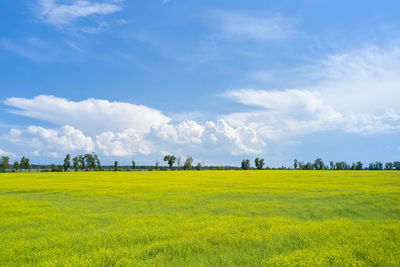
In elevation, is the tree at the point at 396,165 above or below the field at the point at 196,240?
below

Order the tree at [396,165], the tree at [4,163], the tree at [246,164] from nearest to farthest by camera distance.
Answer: the tree at [4,163] → the tree at [246,164] → the tree at [396,165]

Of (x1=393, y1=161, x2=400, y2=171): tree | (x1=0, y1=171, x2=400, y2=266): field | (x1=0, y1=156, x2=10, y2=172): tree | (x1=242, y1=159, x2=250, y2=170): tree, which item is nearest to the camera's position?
(x1=0, y1=171, x2=400, y2=266): field

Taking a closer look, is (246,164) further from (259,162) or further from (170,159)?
(170,159)

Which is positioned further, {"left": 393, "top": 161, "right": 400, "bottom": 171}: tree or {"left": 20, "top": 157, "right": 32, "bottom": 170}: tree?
{"left": 393, "top": 161, "right": 400, "bottom": 171}: tree

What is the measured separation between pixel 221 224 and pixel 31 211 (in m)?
13.2

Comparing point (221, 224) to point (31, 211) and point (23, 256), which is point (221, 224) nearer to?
point (23, 256)

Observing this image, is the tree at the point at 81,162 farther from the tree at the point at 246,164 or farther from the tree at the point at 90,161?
the tree at the point at 246,164

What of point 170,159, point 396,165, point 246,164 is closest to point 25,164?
point 170,159

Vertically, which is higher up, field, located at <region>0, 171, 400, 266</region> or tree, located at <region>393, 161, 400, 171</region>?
field, located at <region>0, 171, 400, 266</region>

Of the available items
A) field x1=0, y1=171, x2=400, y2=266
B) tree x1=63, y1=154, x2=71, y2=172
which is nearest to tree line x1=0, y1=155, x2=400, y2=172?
tree x1=63, y1=154, x2=71, y2=172

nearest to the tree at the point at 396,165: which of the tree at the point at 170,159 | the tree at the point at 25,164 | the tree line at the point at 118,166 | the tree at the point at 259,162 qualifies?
the tree line at the point at 118,166

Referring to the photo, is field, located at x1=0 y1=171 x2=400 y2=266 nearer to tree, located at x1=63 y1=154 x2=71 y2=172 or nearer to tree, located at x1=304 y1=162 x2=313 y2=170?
tree, located at x1=63 y1=154 x2=71 y2=172

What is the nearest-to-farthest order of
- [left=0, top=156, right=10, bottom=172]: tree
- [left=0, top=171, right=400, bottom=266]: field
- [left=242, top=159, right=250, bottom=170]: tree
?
[left=0, top=171, right=400, bottom=266]: field < [left=0, top=156, right=10, bottom=172]: tree < [left=242, top=159, right=250, bottom=170]: tree

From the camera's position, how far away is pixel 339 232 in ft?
32.6
